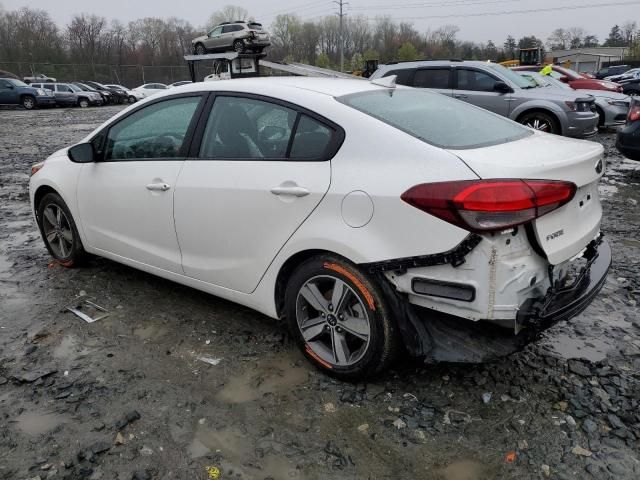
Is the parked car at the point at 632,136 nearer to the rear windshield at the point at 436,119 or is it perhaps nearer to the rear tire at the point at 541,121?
the rear tire at the point at 541,121

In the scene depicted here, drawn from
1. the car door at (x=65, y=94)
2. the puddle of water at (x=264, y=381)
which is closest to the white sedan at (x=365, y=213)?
the puddle of water at (x=264, y=381)

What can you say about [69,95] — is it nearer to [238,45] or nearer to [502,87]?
[238,45]

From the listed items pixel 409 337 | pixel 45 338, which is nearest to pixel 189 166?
pixel 45 338

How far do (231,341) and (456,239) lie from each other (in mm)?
1732

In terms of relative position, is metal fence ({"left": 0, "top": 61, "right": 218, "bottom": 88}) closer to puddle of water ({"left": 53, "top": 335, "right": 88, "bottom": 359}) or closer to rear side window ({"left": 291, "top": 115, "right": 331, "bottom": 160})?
puddle of water ({"left": 53, "top": 335, "right": 88, "bottom": 359})

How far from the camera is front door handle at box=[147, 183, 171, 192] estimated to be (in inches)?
134

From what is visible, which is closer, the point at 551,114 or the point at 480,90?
the point at 551,114

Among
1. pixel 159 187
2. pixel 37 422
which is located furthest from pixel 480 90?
pixel 37 422

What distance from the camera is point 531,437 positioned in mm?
2453

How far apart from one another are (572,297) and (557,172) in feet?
2.09

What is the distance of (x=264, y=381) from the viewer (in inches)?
116

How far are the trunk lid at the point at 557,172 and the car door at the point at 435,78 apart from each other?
27.2 feet

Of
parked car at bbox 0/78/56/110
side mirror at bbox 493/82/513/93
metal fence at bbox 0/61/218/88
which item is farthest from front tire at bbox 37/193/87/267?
metal fence at bbox 0/61/218/88

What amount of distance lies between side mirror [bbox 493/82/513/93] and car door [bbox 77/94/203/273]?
843 cm
